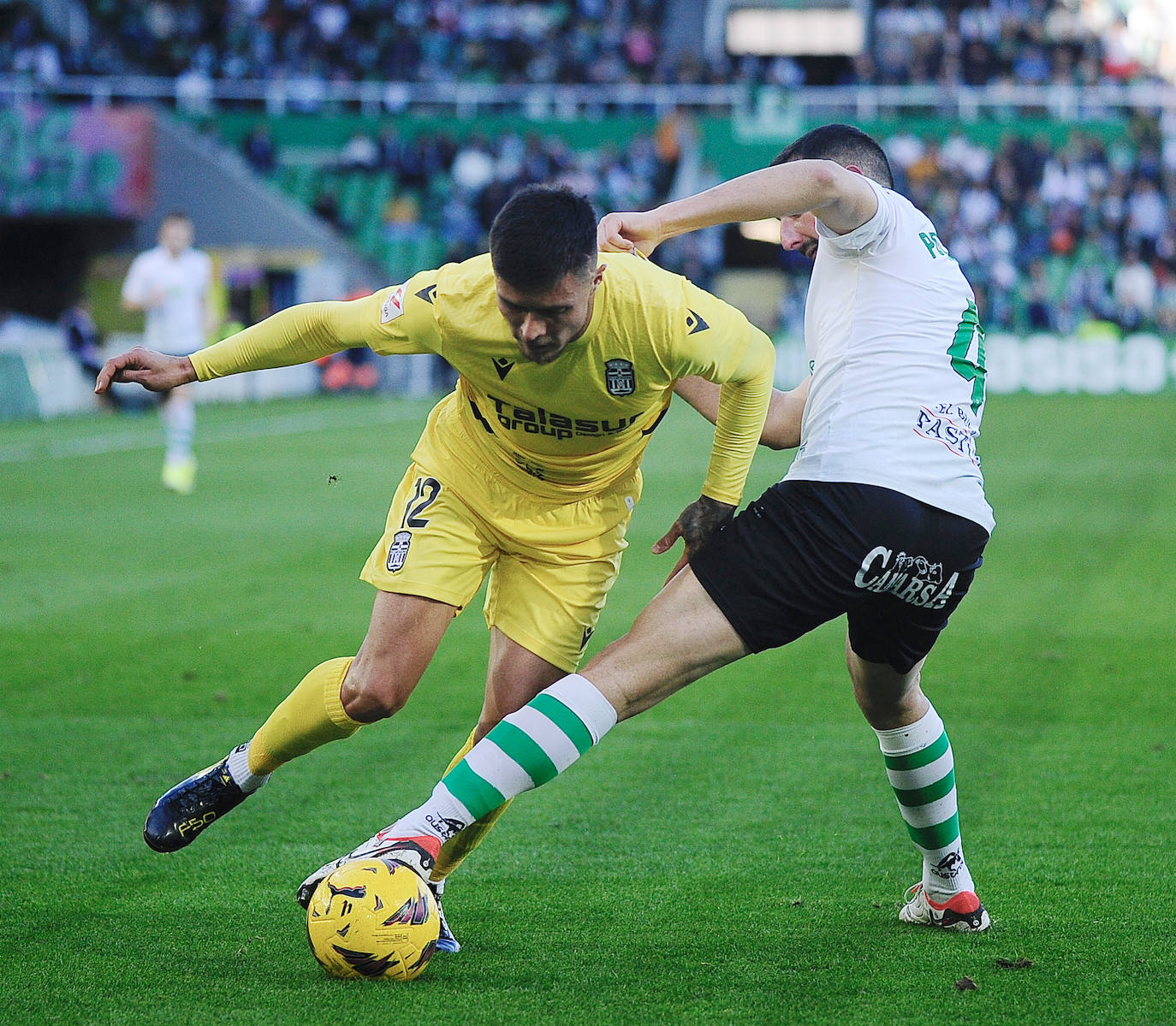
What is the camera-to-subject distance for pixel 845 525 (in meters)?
3.65

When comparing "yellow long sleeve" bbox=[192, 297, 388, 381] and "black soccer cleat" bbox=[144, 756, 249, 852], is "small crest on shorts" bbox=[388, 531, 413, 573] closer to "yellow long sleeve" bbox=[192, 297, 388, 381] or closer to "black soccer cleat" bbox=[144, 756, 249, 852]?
"yellow long sleeve" bbox=[192, 297, 388, 381]

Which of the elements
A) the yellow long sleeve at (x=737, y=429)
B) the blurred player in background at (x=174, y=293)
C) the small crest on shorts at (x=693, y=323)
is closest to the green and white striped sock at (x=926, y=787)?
the yellow long sleeve at (x=737, y=429)

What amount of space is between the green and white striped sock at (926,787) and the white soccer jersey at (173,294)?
1212 cm

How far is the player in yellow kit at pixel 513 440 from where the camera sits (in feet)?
12.1

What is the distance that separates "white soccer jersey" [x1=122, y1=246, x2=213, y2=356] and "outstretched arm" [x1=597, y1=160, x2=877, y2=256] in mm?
12020

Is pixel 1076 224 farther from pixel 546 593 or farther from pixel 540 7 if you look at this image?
pixel 546 593

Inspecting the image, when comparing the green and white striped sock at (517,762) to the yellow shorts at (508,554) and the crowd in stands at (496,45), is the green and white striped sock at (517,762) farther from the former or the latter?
the crowd in stands at (496,45)

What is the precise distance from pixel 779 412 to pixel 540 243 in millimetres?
1116

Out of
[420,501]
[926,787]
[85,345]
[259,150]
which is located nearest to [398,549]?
[420,501]


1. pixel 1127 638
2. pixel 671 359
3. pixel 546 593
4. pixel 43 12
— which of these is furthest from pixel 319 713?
pixel 43 12

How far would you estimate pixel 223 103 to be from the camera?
98.7 ft

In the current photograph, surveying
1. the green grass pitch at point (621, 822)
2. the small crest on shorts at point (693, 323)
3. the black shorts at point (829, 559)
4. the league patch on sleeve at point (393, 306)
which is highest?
the small crest on shorts at point (693, 323)

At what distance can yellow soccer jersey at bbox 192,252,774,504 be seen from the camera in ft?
12.6

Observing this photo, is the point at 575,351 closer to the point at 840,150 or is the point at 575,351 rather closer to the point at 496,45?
the point at 840,150
